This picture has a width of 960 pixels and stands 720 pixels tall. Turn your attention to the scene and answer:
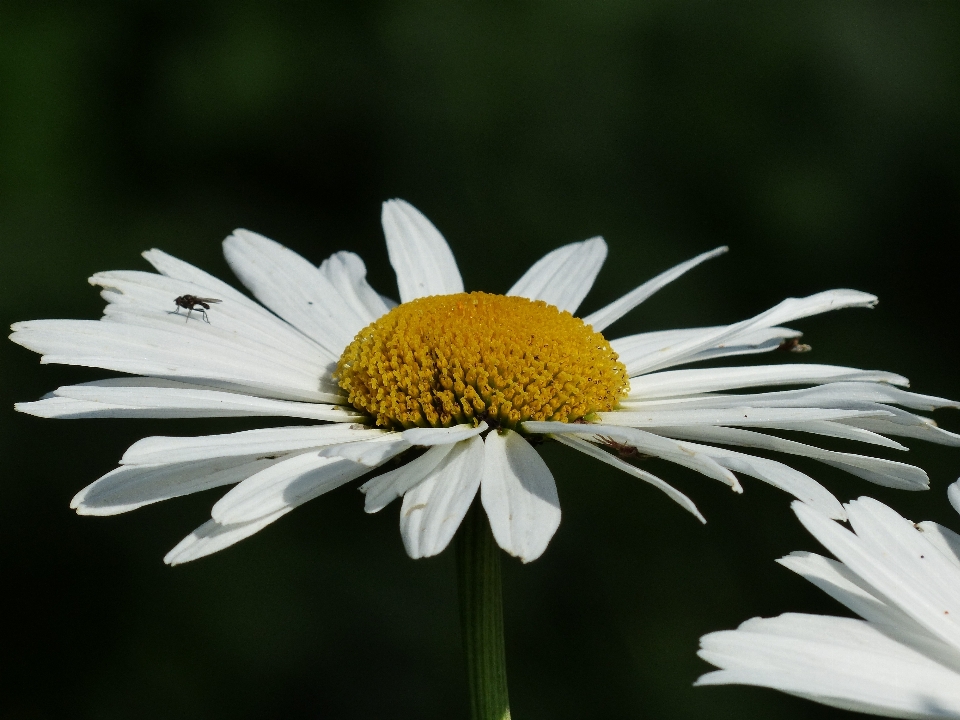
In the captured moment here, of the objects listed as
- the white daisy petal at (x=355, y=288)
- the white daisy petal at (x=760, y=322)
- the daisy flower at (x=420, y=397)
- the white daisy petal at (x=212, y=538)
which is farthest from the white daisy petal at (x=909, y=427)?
the white daisy petal at (x=355, y=288)

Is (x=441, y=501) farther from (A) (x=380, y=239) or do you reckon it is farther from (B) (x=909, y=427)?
(A) (x=380, y=239)

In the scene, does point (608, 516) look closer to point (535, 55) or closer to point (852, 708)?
point (535, 55)

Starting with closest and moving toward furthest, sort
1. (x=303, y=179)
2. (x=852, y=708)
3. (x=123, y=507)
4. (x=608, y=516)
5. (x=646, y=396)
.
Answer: (x=852, y=708)
(x=123, y=507)
(x=646, y=396)
(x=608, y=516)
(x=303, y=179)

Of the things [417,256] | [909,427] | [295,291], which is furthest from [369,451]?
[417,256]

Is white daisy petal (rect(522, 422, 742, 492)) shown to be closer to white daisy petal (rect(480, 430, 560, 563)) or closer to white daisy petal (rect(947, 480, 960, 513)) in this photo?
white daisy petal (rect(480, 430, 560, 563))

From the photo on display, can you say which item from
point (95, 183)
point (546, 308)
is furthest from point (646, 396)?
point (95, 183)

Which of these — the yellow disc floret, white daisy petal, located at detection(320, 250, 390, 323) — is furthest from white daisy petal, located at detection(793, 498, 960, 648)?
white daisy petal, located at detection(320, 250, 390, 323)

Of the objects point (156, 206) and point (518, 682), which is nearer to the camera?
point (518, 682)
